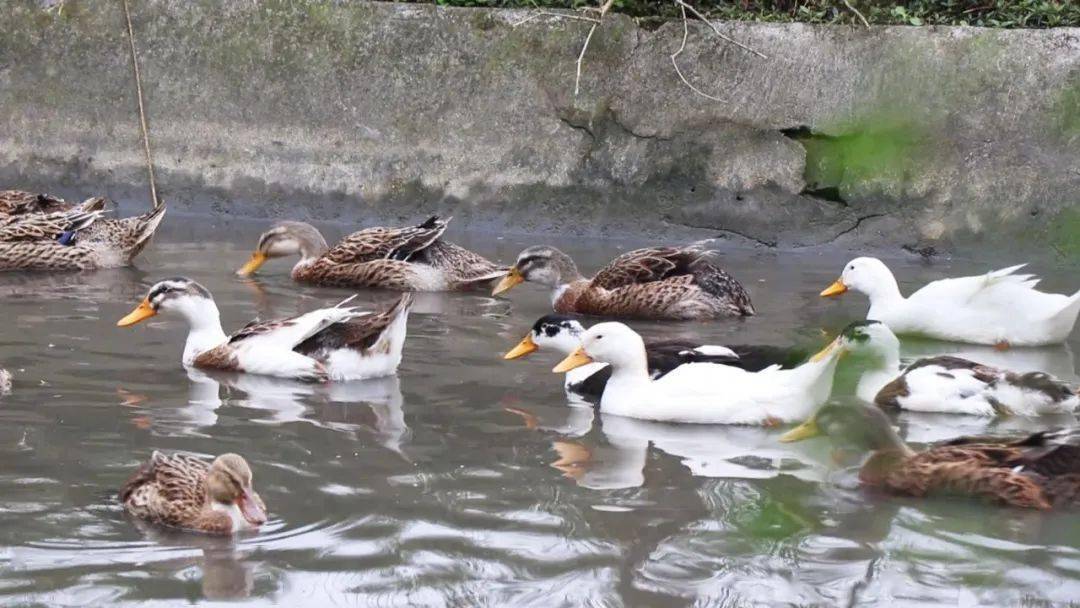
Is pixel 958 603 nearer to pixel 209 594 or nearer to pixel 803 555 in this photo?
pixel 803 555

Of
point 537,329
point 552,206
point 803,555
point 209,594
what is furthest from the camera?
point 552,206

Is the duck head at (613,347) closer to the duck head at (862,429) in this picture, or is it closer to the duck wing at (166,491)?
the duck head at (862,429)

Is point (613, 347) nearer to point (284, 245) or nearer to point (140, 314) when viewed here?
point (140, 314)

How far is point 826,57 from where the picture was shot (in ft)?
44.0

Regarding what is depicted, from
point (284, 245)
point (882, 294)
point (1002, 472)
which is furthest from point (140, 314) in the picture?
point (1002, 472)

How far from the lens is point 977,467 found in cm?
673

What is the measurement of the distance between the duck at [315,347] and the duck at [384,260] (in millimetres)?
2915

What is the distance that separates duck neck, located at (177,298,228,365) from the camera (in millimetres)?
9328

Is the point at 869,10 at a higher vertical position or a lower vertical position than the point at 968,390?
higher

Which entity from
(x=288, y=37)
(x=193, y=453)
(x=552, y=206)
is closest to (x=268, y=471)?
(x=193, y=453)

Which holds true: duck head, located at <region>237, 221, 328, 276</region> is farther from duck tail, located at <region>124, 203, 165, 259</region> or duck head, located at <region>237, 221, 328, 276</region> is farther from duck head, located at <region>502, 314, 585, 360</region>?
duck head, located at <region>502, 314, 585, 360</region>

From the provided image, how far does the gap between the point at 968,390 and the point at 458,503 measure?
3.04 meters

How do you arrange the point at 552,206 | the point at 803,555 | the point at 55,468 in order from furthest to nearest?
the point at 552,206
the point at 55,468
the point at 803,555

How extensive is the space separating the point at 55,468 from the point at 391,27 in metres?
8.08
